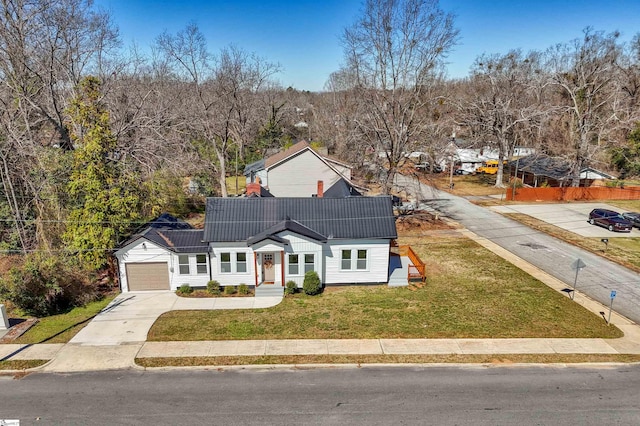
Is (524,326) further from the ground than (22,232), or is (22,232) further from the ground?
(22,232)

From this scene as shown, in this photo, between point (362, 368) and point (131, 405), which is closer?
point (131, 405)

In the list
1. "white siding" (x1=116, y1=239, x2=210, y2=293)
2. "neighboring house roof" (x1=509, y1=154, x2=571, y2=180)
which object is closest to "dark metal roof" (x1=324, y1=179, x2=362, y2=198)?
"white siding" (x1=116, y1=239, x2=210, y2=293)

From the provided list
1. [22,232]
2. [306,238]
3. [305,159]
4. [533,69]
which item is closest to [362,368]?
[306,238]

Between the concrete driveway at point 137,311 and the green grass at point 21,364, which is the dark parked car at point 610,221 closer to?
the concrete driveway at point 137,311

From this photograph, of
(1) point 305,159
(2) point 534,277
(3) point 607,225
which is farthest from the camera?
(1) point 305,159

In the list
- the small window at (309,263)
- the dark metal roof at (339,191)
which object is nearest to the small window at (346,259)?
the small window at (309,263)

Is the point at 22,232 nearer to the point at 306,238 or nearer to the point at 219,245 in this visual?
the point at 219,245
